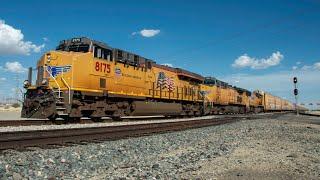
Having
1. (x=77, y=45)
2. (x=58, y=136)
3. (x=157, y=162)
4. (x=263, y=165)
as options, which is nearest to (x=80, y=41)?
(x=77, y=45)

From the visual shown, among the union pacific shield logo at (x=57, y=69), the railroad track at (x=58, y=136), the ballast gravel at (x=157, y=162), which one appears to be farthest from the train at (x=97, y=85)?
the ballast gravel at (x=157, y=162)

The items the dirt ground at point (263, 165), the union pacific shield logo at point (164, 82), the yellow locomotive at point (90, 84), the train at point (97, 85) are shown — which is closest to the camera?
the dirt ground at point (263, 165)

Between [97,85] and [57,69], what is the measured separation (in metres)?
2.13

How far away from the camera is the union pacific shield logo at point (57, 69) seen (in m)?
A: 16.2

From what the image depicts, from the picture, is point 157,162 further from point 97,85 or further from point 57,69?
point 97,85

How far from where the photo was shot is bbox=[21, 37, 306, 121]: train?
15.7 meters

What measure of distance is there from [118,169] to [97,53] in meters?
11.9

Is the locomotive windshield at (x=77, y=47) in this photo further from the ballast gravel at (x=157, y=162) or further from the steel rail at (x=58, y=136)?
the ballast gravel at (x=157, y=162)

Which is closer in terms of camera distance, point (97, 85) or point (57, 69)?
point (57, 69)

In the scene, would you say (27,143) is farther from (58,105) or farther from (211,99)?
(211,99)

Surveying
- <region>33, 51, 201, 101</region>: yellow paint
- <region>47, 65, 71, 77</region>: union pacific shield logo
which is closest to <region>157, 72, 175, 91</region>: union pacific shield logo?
<region>33, 51, 201, 101</region>: yellow paint

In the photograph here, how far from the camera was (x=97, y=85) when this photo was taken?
57.4ft

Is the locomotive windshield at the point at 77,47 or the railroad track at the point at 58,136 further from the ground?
the locomotive windshield at the point at 77,47

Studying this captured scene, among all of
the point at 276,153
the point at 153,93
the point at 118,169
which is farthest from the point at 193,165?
the point at 153,93
